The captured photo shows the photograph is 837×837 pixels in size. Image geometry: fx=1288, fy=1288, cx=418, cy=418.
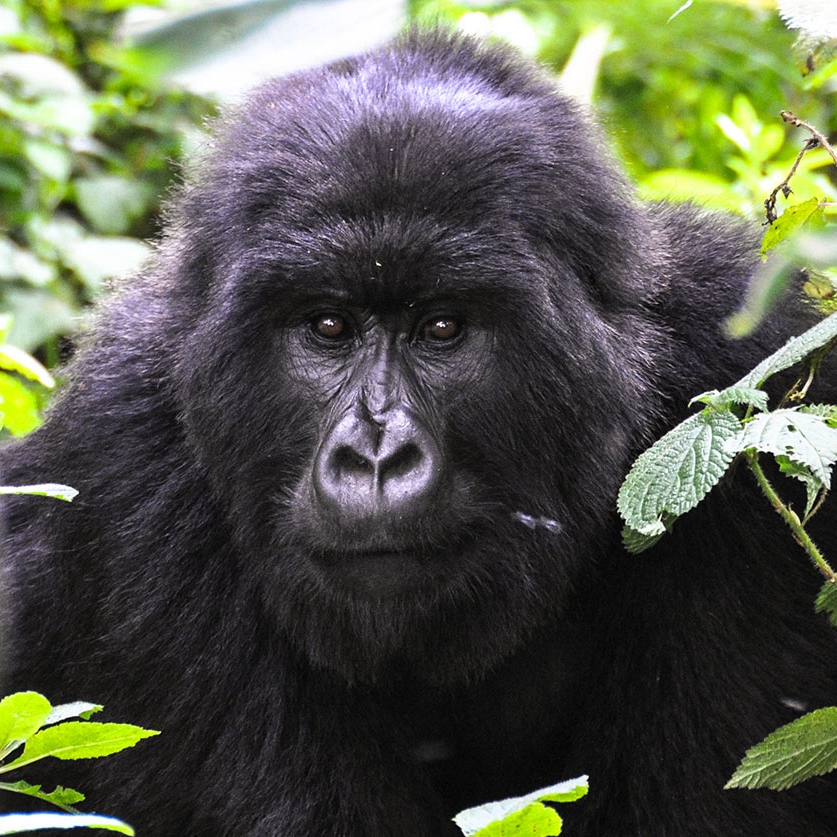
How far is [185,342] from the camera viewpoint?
3.35 metres

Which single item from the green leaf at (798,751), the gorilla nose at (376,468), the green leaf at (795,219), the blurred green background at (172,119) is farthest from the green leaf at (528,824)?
the blurred green background at (172,119)

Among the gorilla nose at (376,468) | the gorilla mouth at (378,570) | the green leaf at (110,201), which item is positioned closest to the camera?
the gorilla nose at (376,468)

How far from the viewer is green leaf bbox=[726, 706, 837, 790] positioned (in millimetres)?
2371

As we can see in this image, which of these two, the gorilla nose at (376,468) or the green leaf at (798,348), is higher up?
the green leaf at (798,348)

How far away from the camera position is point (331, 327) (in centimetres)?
314

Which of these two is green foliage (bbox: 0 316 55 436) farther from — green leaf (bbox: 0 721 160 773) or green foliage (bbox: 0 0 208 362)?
green foliage (bbox: 0 0 208 362)

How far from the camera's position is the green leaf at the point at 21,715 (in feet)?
7.12

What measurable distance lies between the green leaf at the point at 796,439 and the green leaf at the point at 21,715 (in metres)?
1.30

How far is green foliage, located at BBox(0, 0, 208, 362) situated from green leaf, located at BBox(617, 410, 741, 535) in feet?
10.1

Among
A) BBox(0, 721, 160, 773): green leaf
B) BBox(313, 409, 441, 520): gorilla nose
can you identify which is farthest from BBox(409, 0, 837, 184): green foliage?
BBox(0, 721, 160, 773): green leaf

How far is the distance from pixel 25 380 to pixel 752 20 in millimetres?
3867

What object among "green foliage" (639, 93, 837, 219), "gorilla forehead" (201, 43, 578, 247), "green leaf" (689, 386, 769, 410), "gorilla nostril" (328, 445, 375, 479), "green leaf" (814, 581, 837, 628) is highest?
"green foliage" (639, 93, 837, 219)

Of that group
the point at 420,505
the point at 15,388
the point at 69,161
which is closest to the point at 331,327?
the point at 420,505

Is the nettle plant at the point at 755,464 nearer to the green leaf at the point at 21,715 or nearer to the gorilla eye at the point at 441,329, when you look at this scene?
the gorilla eye at the point at 441,329
